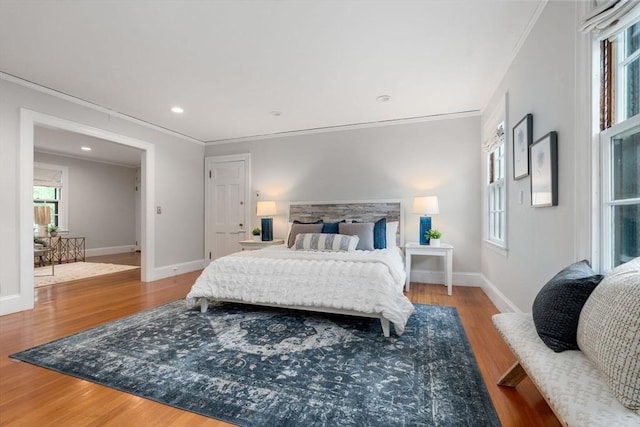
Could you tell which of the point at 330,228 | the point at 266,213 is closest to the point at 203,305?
the point at 330,228

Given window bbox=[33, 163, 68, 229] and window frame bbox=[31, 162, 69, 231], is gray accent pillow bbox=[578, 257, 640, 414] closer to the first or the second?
window bbox=[33, 163, 68, 229]

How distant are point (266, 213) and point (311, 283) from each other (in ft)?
7.89

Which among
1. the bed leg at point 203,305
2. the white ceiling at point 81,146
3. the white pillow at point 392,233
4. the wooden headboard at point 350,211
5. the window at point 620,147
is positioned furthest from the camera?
the white ceiling at point 81,146

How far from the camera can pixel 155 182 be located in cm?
464

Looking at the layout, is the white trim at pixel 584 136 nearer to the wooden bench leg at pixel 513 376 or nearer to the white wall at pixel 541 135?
A: the white wall at pixel 541 135

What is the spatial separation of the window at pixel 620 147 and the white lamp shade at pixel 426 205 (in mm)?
2377

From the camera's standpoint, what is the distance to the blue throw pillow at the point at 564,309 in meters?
1.24

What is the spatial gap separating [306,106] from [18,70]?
2996 millimetres

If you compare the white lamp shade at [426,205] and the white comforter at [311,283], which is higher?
the white lamp shade at [426,205]

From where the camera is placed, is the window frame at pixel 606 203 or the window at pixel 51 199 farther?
the window at pixel 51 199

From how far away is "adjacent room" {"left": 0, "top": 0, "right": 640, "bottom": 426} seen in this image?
1.44 meters

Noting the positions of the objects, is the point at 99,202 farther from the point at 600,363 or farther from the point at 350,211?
the point at 600,363

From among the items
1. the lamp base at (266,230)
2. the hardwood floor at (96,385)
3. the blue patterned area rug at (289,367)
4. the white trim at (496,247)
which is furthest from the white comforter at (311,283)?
the lamp base at (266,230)

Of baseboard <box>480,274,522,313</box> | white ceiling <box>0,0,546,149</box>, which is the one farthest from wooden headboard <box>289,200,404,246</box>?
white ceiling <box>0,0,546,149</box>
